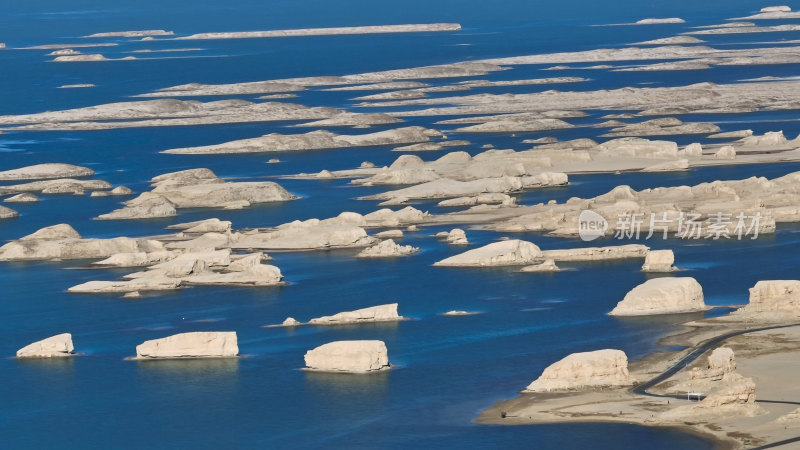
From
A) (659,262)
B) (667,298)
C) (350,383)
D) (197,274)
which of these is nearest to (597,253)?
(659,262)

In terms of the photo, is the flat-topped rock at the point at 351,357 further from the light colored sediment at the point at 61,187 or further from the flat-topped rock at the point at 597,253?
the light colored sediment at the point at 61,187

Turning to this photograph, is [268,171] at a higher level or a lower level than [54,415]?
higher

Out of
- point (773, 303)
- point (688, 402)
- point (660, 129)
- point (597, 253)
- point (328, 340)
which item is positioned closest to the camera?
point (688, 402)

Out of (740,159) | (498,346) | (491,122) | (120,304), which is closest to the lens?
(498,346)

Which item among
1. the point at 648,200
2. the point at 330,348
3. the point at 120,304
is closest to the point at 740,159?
the point at 648,200

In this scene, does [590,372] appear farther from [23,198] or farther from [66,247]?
[23,198]

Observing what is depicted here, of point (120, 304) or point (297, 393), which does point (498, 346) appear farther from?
point (120, 304)
